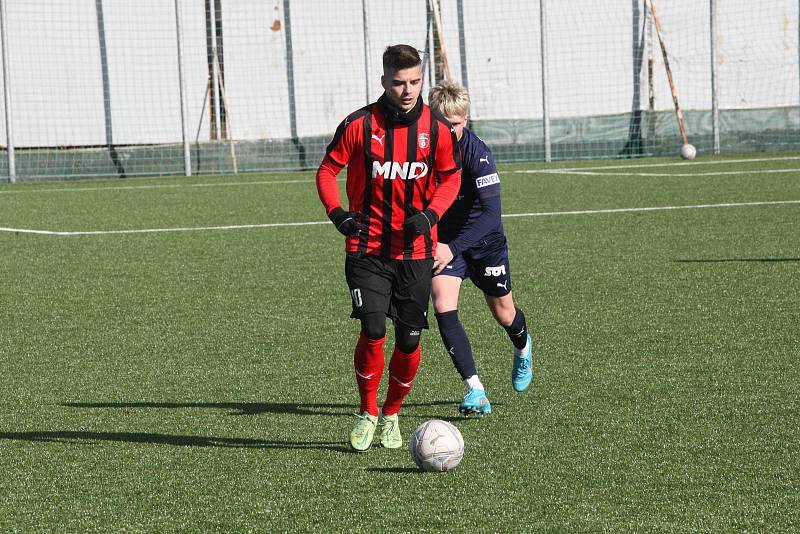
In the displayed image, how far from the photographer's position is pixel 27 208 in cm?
1662

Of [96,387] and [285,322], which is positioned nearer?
[96,387]

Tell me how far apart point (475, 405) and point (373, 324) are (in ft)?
2.45

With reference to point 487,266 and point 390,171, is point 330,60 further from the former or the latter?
point 390,171

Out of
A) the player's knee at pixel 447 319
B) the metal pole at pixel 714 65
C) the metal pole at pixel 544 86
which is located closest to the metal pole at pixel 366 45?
the metal pole at pixel 544 86

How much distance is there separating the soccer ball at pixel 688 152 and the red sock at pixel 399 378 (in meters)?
18.5

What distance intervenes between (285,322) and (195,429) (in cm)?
268

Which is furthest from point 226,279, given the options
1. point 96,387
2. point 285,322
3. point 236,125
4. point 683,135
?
point 683,135

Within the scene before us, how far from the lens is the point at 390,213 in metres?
4.95

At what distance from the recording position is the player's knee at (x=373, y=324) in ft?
16.3

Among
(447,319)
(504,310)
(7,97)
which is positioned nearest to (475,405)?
(447,319)

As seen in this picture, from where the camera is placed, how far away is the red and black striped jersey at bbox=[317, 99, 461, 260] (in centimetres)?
489

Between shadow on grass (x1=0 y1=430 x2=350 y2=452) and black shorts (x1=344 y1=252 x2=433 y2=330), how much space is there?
1.82 feet

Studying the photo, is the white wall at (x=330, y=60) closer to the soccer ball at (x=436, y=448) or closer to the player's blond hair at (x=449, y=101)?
the player's blond hair at (x=449, y=101)

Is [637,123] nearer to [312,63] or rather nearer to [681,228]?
[312,63]
